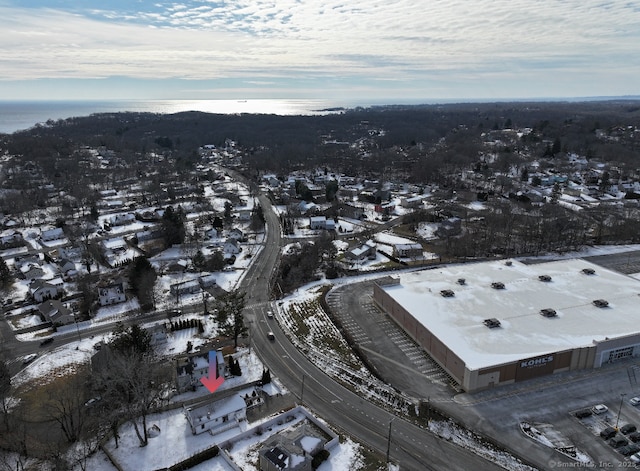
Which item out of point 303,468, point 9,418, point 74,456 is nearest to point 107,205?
point 9,418

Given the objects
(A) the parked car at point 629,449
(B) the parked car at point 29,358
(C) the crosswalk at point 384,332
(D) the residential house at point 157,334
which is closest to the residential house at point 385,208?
(C) the crosswalk at point 384,332

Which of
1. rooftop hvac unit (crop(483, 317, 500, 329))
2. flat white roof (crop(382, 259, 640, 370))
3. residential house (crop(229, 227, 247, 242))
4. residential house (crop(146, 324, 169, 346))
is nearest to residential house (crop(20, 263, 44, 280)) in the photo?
residential house (crop(229, 227, 247, 242))

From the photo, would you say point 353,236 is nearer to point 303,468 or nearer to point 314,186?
point 314,186

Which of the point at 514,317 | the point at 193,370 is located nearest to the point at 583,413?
the point at 514,317

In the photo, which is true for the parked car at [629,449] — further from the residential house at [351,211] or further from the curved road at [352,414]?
the residential house at [351,211]

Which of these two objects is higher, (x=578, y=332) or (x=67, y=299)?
(x=578, y=332)
